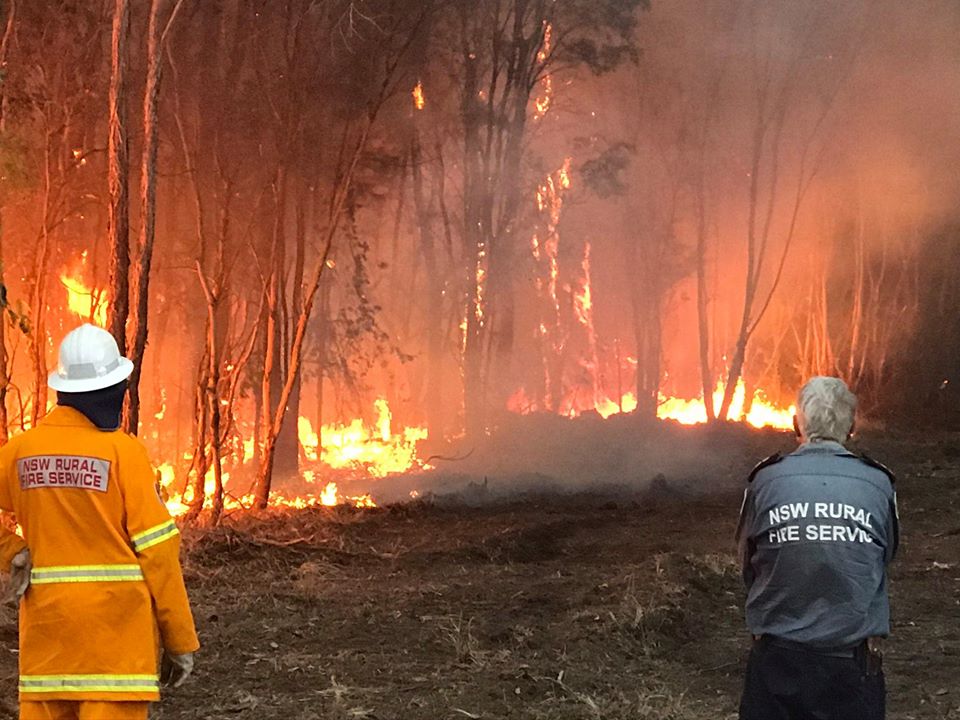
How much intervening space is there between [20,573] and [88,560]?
0.22m

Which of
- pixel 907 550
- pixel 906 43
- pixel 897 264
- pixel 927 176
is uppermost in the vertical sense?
pixel 906 43

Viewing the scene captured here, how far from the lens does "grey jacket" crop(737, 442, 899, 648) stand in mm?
2900

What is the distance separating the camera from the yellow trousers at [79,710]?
3.00m

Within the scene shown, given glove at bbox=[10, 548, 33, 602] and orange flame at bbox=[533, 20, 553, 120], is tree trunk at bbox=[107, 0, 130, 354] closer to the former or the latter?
glove at bbox=[10, 548, 33, 602]

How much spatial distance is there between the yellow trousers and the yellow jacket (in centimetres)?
3

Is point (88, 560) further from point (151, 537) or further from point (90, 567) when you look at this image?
point (151, 537)

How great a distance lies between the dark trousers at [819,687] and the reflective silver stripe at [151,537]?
1.85 metres

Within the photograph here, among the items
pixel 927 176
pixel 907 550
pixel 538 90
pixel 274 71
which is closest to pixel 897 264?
pixel 927 176

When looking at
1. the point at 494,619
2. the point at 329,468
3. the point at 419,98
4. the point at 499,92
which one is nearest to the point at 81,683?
the point at 494,619

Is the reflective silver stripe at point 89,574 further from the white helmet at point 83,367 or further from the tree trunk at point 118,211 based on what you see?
the tree trunk at point 118,211

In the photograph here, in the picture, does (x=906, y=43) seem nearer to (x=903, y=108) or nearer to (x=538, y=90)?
(x=903, y=108)

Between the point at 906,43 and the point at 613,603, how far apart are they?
16.8m

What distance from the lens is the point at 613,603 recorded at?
7.30m

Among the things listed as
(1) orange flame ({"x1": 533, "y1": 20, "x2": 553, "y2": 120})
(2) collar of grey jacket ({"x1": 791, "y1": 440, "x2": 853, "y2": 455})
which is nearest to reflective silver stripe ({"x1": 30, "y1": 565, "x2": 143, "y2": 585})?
(2) collar of grey jacket ({"x1": 791, "y1": 440, "x2": 853, "y2": 455})
